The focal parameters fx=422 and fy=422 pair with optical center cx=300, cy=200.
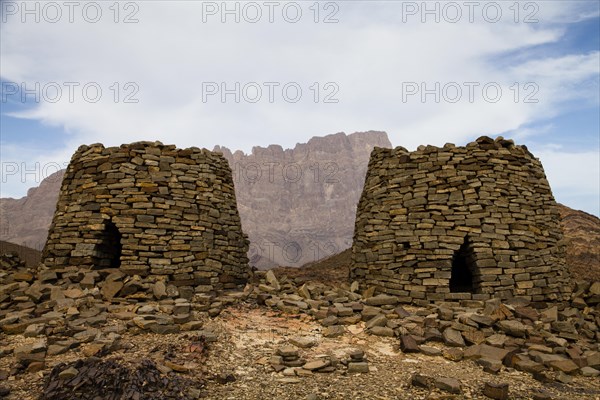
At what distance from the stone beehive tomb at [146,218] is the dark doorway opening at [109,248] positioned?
0.02 metres

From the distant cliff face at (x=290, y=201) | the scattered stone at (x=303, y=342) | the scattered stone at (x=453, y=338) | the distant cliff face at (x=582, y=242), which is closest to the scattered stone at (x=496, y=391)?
the scattered stone at (x=453, y=338)

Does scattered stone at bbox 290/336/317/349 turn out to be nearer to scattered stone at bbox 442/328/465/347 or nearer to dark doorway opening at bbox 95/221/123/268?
scattered stone at bbox 442/328/465/347

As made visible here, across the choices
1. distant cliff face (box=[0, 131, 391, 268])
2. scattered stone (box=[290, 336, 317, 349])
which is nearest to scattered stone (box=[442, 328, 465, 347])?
scattered stone (box=[290, 336, 317, 349])

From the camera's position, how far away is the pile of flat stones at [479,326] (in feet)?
20.5

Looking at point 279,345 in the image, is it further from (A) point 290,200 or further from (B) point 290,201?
(A) point 290,200

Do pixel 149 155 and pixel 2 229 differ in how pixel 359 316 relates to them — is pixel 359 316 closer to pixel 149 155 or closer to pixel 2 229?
pixel 149 155

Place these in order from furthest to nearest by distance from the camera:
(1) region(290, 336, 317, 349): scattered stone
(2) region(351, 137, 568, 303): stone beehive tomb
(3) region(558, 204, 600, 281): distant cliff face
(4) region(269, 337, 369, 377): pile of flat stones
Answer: (3) region(558, 204, 600, 281): distant cliff face → (2) region(351, 137, 568, 303): stone beehive tomb → (1) region(290, 336, 317, 349): scattered stone → (4) region(269, 337, 369, 377): pile of flat stones

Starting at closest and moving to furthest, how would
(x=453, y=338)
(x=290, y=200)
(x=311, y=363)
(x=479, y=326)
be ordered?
(x=311, y=363)
(x=453, y=338)
(x=479, y=326)
(x=290, y=200)

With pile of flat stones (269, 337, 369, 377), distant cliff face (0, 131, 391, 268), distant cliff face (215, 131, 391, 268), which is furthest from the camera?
distant cliff face (215, 131, 391, 268)

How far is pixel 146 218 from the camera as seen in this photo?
899 cm

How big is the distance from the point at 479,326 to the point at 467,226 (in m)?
2.34

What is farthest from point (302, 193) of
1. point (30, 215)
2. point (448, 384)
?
point (448, 384)

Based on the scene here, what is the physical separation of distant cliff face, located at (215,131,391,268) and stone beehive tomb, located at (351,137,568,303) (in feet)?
227

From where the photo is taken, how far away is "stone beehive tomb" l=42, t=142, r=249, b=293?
8961 millimetres
